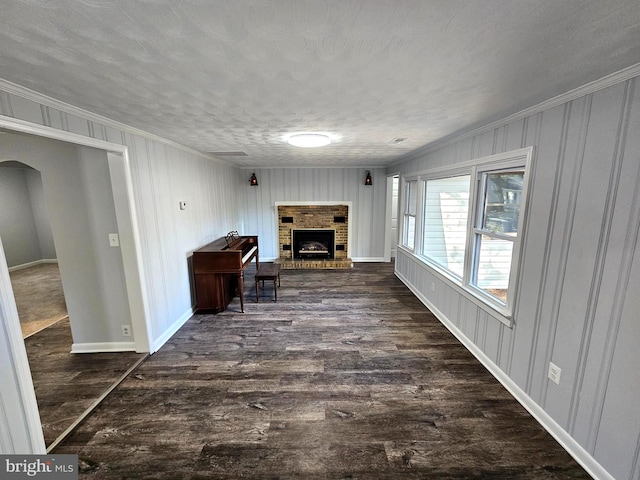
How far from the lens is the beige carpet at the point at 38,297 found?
3.35 m

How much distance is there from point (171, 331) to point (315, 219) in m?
3.83

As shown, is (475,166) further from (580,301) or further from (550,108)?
(580,301)

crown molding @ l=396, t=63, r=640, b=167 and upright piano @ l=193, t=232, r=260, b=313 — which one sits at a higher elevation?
crown molding @ l=396, t=63, r=640, b=167

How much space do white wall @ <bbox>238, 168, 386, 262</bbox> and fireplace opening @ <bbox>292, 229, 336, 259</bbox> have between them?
1.62ft

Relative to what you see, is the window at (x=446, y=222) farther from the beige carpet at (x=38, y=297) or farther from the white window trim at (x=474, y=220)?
the beige carpet at (x=38, y=297)

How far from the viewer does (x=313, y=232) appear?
6.20 m

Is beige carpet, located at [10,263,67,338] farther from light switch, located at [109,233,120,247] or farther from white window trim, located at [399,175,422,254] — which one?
white window trim, located at [399,175,422,254]

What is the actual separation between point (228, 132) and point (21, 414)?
8.19 feet

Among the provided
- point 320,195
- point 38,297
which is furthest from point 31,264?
point 320,195

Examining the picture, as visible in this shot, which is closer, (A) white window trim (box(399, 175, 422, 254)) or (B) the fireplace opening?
(A) white window trim (box(399, 175, 422, 254))

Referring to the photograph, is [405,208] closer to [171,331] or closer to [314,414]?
[314,414]

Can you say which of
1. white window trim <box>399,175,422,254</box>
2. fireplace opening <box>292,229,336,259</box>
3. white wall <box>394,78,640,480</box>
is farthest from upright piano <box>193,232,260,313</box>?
white wall <box>394,78,640,480</box>

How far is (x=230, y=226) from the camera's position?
5.31 metres

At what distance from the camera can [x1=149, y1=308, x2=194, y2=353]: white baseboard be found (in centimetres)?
278
